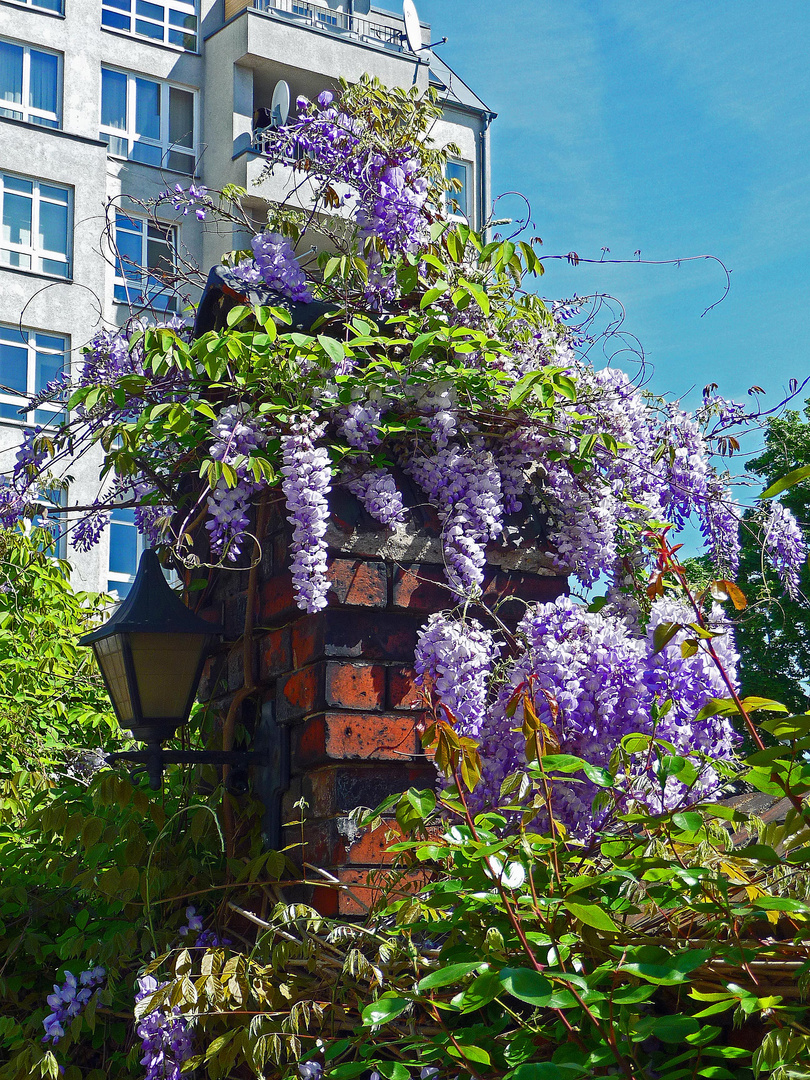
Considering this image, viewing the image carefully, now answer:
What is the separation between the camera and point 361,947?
188 cm

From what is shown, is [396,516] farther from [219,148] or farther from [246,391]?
[219,148]

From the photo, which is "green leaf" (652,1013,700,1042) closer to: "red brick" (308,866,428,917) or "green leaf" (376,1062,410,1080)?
"green leaf" (376,1062,410,1080)

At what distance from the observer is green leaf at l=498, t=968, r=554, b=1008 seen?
1.25 m

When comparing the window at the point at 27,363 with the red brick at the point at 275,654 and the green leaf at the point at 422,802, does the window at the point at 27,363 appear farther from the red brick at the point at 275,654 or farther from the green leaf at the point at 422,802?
the green leaf at the point at 422,802

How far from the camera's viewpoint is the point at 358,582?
2.20 metres

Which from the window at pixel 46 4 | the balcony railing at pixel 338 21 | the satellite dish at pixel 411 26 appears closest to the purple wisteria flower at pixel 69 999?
the satellite dish at pixel 411 26

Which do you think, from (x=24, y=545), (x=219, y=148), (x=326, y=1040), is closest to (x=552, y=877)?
(x=326, y=1040)

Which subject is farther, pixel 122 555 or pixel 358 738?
pixel 122 555

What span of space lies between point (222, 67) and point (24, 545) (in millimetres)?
15549

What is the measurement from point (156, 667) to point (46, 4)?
18.1m

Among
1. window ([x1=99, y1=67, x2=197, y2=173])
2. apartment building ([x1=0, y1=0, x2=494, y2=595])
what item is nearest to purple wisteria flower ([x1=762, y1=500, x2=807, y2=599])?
apartment building ([x1=0, y1=0, x2=494, y2=595])

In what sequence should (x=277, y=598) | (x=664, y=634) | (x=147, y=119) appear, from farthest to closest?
(x=147, y=119) → (x=277, y=598) → (x=664, y=634)

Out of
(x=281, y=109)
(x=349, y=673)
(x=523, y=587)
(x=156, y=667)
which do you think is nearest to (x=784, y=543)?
(x=523, y=587)

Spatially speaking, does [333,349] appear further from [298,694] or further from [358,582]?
[298,694]
